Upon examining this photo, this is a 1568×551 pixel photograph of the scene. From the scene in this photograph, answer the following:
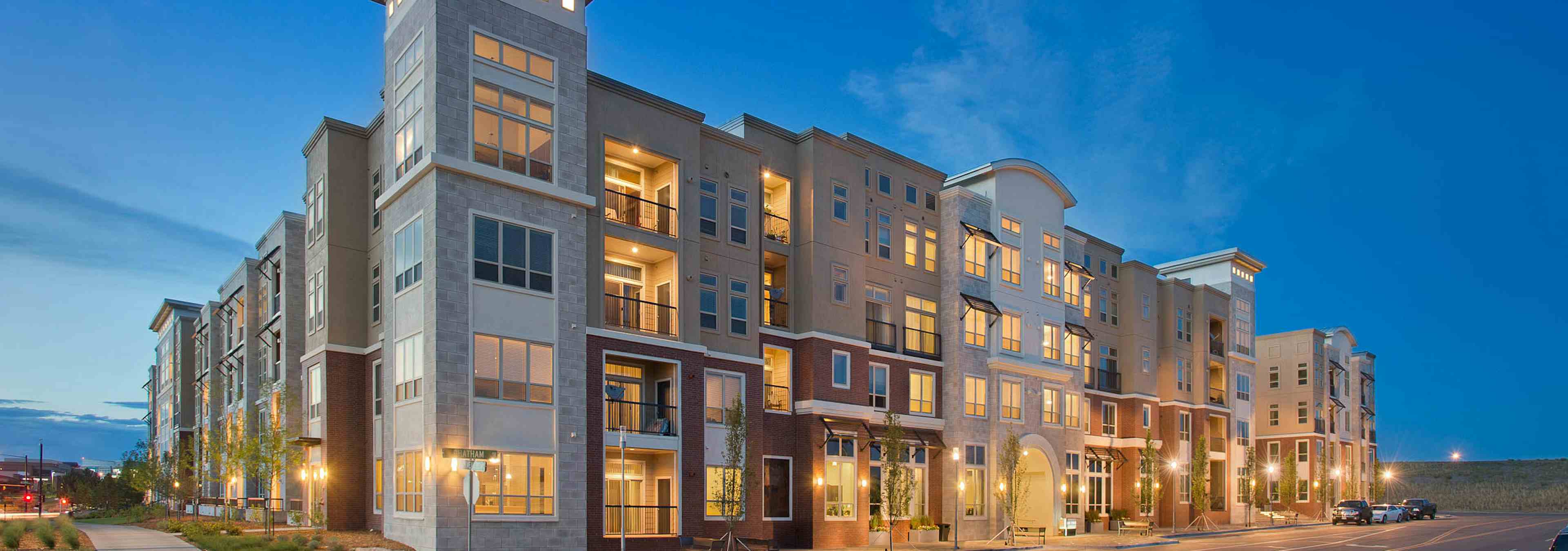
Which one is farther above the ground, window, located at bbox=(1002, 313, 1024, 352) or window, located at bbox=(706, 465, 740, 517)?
window, located at bbox=(1002, 313, 1024, 352)

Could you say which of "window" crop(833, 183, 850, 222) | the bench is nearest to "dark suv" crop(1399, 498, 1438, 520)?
the bench

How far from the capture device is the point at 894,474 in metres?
37.4

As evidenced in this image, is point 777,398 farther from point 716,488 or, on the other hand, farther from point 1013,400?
point 1013,400

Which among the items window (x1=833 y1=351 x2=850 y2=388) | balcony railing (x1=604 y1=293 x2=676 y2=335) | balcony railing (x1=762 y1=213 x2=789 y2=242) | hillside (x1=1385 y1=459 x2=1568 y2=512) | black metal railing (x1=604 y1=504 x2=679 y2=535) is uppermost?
balcony railing (x1=762 y1=213 x2=789 y2=242)

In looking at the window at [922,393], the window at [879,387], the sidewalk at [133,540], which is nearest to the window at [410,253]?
the sidewalk at [133,540]

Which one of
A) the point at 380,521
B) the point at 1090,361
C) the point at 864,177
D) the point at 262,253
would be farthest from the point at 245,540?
the point at 1090,361

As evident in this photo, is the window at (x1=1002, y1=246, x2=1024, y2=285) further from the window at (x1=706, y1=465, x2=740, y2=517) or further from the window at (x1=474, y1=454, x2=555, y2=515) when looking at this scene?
the window at (x1=474, y1=454, x2=555, y2=515)

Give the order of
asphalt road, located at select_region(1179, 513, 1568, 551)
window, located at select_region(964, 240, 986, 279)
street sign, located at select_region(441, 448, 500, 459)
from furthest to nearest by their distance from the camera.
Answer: window, located at select_region(964, 240, 986, 279), asphalt road, located at select_region(1179, 513, 1568, 551), street sign, located at select_region(441, 448, 500, 459)

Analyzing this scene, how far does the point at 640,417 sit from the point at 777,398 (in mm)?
6653

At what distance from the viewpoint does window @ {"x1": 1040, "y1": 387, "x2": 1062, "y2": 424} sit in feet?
158

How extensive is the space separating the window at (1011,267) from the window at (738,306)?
595 inches

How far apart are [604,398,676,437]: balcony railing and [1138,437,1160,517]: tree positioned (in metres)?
29.8

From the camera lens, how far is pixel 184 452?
53594 mm

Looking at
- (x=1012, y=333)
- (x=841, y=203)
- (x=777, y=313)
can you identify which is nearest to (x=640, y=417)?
(x=777, y=313)
